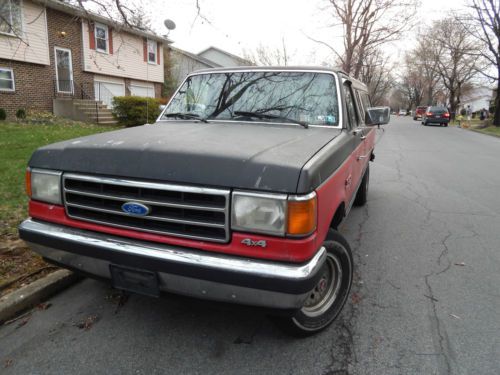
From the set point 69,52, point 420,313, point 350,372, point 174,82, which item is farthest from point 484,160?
point 174,82

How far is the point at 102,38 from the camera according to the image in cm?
1905

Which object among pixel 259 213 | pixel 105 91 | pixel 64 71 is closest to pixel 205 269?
pixel 259 213

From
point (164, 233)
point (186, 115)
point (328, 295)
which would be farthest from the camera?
point (186, 115)

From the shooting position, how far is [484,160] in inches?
441

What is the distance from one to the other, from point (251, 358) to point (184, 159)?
1.35 meters

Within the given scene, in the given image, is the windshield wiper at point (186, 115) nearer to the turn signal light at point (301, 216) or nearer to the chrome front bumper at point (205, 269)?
the chrome front bumper at point (205, 269)

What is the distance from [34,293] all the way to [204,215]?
1.84m

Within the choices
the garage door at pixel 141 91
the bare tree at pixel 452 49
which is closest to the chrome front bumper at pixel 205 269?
the garage door at pixel 141 91

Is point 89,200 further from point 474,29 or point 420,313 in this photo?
point 474,29

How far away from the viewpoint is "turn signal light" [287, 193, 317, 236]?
194 centimetres

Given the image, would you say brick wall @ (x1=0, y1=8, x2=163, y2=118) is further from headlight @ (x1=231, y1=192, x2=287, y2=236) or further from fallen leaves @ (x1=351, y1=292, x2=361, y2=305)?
headlight @ (x1=231, y1=192, x2=287, y2=236)

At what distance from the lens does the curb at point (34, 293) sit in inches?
110

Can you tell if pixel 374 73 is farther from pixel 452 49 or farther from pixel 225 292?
pixel 225 292

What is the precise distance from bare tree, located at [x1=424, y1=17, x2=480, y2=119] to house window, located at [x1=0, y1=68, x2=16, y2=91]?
2822 cm
